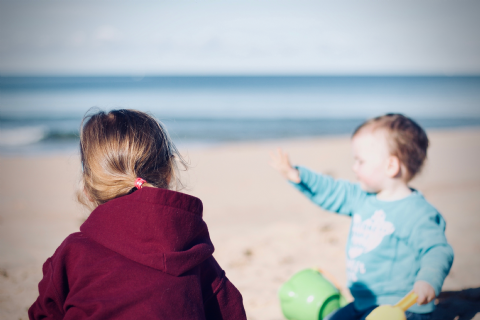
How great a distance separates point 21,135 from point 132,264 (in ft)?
34.9

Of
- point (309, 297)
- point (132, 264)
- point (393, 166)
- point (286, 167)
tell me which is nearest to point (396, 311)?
point (309, 297)

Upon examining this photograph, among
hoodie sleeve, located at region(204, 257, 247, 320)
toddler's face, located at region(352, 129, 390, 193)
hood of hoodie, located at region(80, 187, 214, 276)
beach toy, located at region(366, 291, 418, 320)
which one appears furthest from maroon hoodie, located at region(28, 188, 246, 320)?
toddler's face, located at region(352, 129, 390, 193)

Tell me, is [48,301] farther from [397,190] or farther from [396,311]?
[397,190]

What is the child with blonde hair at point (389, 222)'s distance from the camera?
1.82 meters

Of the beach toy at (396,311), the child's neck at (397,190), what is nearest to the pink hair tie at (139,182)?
the beach toy at (396,311)

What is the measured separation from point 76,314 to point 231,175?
16.7 feet

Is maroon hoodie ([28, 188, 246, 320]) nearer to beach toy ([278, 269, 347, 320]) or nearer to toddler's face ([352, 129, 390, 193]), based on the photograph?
beach toy ([278, 269, 347, 320])

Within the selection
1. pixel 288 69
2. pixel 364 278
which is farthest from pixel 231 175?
pixel 288 69

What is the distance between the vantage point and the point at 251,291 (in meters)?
2.72

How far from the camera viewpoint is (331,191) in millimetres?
2240

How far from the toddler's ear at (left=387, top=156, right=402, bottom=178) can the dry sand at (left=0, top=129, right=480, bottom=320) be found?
3.48 feet

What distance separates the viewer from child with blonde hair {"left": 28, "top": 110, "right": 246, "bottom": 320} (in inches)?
45.5

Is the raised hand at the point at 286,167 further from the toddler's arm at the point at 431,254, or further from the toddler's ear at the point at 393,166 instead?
the toddler's arm at the point at 431,254

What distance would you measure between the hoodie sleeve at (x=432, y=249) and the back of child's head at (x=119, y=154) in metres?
1.25
